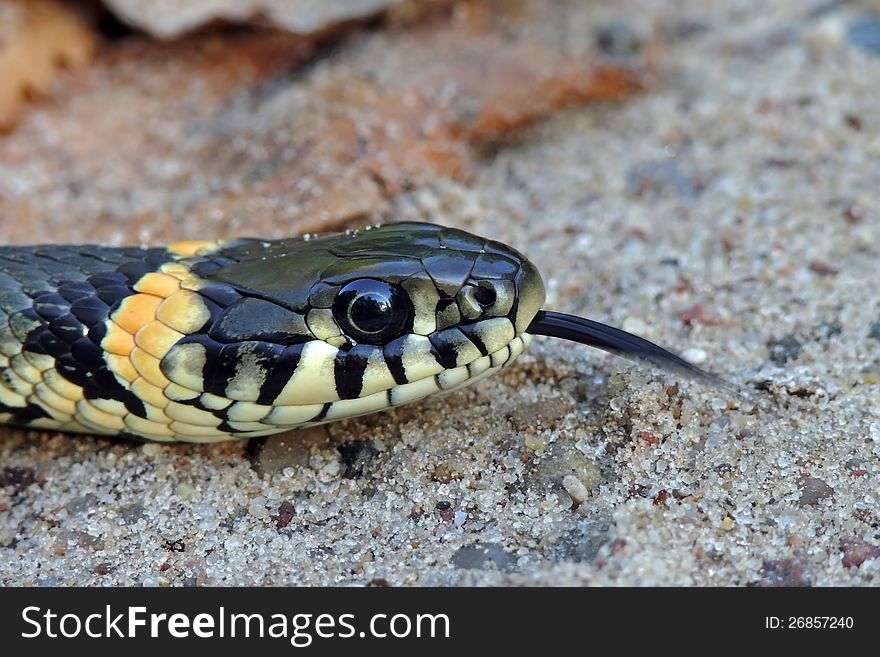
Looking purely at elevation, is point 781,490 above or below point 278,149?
below

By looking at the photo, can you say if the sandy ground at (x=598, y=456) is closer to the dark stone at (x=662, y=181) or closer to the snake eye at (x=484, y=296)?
the dark stone at (x=662, y=181)

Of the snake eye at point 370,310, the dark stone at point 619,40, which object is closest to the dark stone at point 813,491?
the snake eye at point 370,310

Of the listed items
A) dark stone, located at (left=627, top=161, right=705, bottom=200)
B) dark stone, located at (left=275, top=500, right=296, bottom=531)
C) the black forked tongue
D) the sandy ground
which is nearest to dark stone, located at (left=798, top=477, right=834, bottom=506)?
the sandy ground

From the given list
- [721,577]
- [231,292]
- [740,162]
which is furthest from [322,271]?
[740,162]

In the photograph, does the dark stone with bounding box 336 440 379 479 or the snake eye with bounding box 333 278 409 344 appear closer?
the snake eye with bounding box 333 278 409 344

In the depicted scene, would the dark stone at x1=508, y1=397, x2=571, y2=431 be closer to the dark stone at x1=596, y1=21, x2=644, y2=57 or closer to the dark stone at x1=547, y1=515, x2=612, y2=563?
the dark stone at x1=547, y1=515, x2=612, y2=563

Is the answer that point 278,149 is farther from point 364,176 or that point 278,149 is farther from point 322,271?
point 322,271

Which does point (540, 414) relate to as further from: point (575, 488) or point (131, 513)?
point (131, 513)
